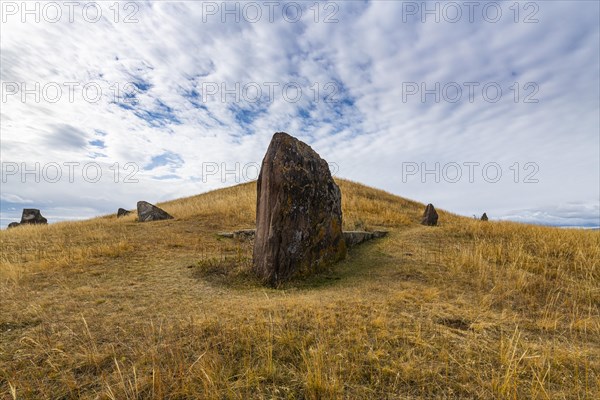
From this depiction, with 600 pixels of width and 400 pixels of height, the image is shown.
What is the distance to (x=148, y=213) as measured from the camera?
51.2 ft

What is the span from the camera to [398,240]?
1020 cm

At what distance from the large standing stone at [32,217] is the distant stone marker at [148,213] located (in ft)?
35.0

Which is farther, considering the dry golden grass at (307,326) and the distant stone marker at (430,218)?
the distant stone marker at (430,218)

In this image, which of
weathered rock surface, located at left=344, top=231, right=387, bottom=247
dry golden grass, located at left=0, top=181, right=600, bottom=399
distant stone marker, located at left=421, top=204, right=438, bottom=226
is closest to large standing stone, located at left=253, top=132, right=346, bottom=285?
dry golden grass, located at left=0, top=181, right=600, bottom=399

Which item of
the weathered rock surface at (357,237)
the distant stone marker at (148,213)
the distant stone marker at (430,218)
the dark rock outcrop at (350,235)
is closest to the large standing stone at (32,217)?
the distant stone marker at (148,213)

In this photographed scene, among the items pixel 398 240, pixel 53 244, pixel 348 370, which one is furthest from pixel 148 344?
pixel 53 244

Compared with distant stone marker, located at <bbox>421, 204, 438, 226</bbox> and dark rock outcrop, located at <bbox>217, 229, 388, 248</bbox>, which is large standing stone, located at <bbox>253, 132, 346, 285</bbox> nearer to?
dark rock outcrop, located at <bbox>217, 229, 388, 248</bbox>

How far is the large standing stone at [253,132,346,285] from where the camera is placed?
6836 millimetres

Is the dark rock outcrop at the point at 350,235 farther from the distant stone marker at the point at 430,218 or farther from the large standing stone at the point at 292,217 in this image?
the distant stone marker at the point at 430,218

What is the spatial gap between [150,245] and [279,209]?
4.91m

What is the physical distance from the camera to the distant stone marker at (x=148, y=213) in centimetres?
1545

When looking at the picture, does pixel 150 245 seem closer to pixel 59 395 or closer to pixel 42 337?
pixel 42 337

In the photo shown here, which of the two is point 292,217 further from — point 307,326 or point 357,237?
point 357,237

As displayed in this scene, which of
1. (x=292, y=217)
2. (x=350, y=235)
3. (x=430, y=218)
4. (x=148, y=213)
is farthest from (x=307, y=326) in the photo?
(x=148, y=213)
